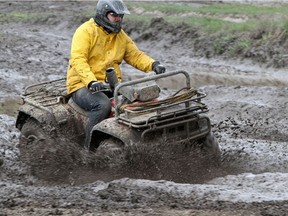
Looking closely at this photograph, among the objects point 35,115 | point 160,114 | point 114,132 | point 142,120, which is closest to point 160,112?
point 160,114

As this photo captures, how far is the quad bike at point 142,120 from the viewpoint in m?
8.70

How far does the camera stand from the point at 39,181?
30.2 feet

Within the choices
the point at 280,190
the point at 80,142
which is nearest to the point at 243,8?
the point at 80,142

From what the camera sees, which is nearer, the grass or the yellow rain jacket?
the yellow rain jacket

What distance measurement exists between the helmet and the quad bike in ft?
1.89

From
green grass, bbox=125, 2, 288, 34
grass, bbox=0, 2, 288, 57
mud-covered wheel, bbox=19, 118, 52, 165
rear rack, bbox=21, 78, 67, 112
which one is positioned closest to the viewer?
mud-covered wheel, bbox=19, 118, 52, 165

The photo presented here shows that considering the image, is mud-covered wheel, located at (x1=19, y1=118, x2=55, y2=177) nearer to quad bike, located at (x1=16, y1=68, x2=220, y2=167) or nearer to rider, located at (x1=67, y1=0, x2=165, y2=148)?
quad bike, located at (x1=16, y1=68, x2=220, y2=167)

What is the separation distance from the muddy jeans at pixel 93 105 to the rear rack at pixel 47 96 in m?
0.63

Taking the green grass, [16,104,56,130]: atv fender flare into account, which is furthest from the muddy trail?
the green grass

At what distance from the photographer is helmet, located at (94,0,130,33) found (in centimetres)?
928

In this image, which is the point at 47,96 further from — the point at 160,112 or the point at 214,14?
the point at 214,14

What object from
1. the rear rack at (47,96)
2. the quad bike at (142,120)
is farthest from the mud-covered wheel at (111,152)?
the rear rack at (47,96)

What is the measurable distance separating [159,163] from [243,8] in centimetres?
1670

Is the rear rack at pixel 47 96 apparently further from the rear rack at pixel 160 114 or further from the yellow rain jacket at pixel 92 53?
the rear rack at pixel 160 114
